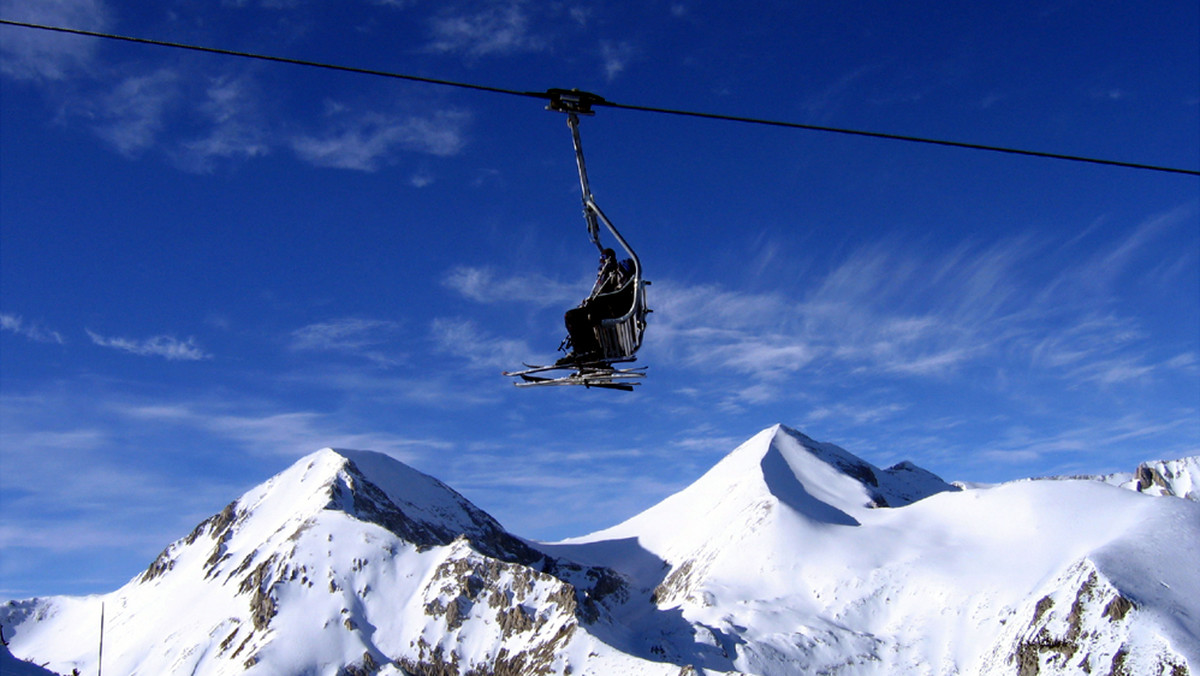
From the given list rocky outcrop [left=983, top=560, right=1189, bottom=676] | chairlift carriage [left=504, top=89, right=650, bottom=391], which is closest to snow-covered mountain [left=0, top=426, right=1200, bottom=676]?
rocky outcrop [left=983, top=560, right=1189, bottom=676]

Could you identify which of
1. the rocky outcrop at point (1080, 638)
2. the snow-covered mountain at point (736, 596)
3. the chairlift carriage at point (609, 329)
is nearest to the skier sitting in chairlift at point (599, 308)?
the chairlift carriage at point (609, 329)

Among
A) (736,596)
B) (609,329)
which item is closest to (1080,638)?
(736,596)

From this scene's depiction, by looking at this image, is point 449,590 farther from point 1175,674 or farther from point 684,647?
point 1175,674

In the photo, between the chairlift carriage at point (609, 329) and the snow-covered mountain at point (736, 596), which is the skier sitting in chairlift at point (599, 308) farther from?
the snow-covered mountain at point (736, 596)

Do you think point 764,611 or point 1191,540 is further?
point 764,611

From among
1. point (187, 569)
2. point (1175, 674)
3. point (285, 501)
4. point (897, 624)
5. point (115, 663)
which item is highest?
point (285, 501)

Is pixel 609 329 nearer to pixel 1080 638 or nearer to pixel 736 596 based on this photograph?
pixel 1080 638

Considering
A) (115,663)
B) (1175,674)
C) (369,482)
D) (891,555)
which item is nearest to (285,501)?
(369,482)
